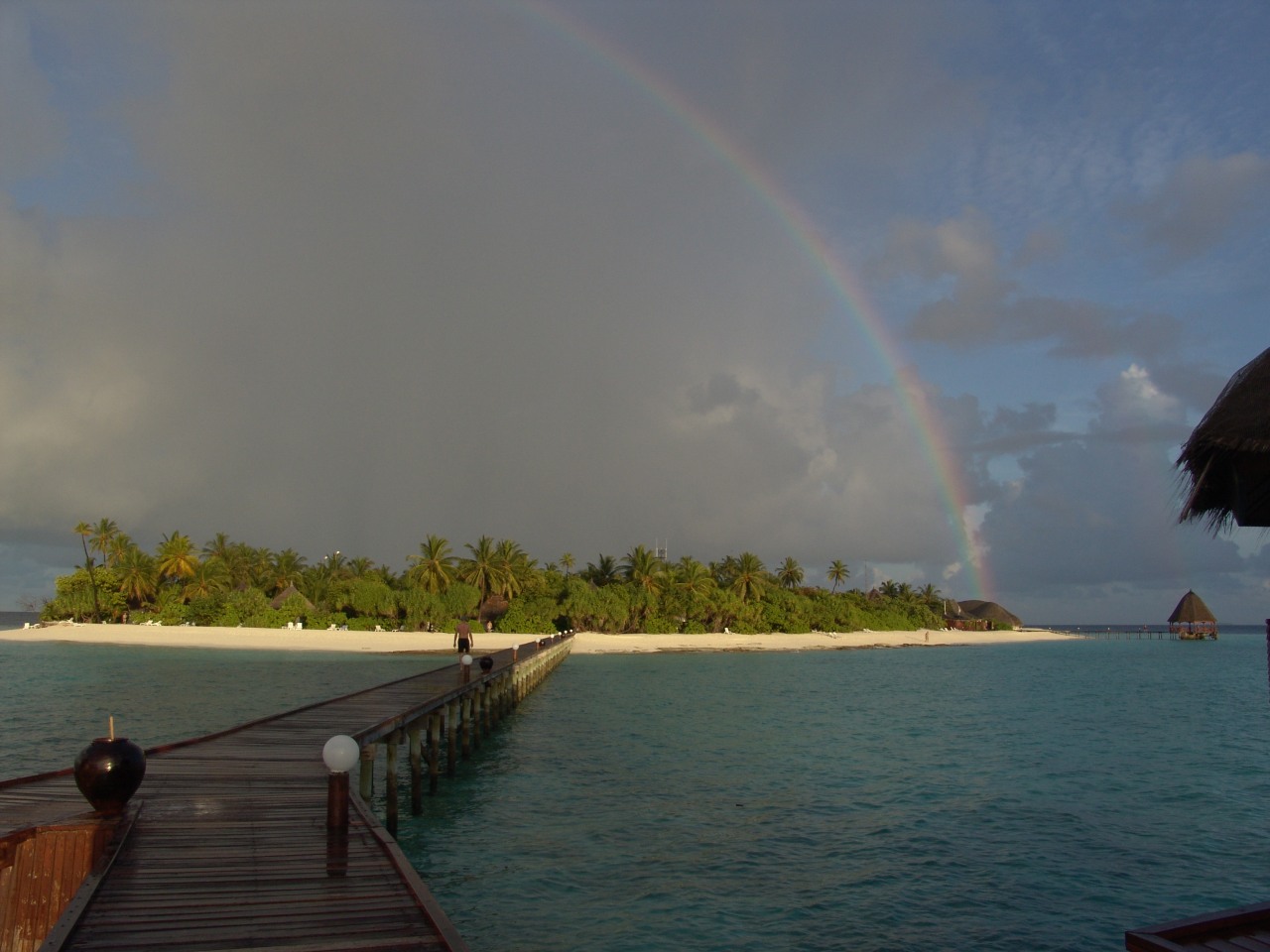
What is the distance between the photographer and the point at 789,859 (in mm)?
13867

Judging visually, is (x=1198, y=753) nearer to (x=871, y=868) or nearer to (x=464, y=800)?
(x=871, y=868)

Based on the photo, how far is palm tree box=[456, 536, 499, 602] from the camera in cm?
7612

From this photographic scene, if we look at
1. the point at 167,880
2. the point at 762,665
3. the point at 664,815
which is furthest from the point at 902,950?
the point at 762,665

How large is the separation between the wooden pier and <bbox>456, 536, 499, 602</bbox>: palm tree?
64.1 meters

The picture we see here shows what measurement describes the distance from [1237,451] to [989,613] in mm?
146589

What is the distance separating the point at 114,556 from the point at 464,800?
77.8m

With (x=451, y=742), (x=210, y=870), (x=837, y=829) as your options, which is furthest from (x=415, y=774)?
(x=210, y=870)

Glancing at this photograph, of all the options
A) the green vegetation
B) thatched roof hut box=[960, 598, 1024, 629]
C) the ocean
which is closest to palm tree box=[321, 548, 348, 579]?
the green vegetation

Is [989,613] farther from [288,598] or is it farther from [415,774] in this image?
[415,774]

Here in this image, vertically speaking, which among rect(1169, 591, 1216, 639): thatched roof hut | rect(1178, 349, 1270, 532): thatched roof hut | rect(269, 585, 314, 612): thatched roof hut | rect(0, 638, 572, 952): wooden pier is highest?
rect(1178, 349, 1270, 532): thatched roof hut

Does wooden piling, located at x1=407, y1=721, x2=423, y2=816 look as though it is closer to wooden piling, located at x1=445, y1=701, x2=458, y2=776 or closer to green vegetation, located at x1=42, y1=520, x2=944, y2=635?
wooden piling, located at x1=445, y1=701, x2=458, y2=776

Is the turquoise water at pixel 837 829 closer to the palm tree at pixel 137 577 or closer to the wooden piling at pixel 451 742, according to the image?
the wooden piling at pixel 451 742

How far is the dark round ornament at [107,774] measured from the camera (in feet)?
27.0

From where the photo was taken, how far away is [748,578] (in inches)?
3642
